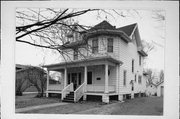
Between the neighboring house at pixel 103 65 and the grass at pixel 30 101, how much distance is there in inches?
7.0

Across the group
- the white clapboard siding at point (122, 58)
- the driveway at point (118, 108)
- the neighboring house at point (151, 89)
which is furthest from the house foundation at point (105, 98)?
the neighboring house at point (151, 89)

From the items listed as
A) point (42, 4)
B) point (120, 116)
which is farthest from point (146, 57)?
point (42, 4)

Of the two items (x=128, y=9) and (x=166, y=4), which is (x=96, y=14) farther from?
(x=166, y=4)

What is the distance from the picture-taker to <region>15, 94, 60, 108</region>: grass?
3.39 metres

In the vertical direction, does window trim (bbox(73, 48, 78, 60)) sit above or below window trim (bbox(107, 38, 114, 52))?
below

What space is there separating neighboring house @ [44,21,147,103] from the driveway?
0.57ft

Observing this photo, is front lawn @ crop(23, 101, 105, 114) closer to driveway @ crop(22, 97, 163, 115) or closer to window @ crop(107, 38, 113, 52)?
driveway @ crop(22, 97, 163, 115)

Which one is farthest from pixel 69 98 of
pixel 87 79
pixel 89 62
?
pixel 89 62

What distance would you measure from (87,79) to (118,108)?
2.75 feet

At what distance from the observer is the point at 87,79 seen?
3.68 metres

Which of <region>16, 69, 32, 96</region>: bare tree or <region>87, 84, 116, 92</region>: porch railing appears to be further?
<region>87, 84, 116, 92</region>: porch railing

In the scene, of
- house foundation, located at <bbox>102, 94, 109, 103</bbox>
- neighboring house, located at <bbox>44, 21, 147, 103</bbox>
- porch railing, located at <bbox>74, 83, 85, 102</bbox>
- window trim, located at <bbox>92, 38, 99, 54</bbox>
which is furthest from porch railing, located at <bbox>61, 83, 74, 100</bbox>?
window trim, located at <bbox>92, 38, 99, 54</bbox>

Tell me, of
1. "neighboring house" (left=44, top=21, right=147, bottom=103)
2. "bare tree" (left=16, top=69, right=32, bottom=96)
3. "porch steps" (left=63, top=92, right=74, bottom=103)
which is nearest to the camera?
"bare tree" (left=16, top=69, right=32, bottom=96)

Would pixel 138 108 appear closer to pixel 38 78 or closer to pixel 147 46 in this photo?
pixel 147 46
